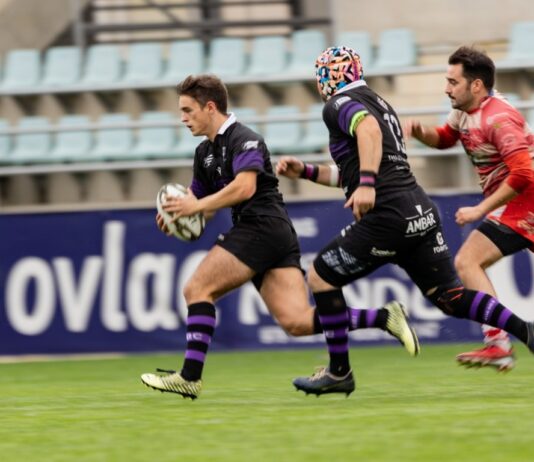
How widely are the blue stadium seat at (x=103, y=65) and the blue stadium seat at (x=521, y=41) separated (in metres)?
4.74

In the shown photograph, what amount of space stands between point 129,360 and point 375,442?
23.7 feet

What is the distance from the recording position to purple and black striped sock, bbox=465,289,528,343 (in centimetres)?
753

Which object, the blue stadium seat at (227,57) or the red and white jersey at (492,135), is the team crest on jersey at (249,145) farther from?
the blue stadium seat at (227,57)

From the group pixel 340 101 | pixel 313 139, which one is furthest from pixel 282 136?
pixel 340 101

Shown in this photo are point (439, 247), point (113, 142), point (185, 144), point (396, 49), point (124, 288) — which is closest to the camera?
point (439, 247)

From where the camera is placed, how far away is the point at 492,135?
8055 mm

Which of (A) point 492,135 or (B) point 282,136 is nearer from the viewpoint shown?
(A) point 492,135

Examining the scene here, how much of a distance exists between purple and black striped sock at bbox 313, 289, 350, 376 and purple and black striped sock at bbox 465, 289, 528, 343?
0.69 metres

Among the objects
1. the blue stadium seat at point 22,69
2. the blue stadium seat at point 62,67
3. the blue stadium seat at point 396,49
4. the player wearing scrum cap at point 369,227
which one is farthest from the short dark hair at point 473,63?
the blue stadium seat at point 22,69

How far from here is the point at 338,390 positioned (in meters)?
7.57

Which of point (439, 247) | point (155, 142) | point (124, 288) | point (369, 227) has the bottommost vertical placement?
point (124, 288)

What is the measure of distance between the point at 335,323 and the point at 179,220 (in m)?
1.05

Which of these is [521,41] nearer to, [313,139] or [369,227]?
[313,139]

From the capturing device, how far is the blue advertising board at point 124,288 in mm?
12844
